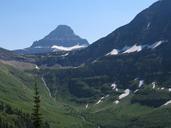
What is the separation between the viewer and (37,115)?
4738cm

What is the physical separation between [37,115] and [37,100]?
148 centimetres

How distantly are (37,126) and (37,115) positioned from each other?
1.23 meters

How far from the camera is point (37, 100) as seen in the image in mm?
47344

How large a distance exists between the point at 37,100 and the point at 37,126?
2.57m

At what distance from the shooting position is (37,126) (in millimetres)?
46656
